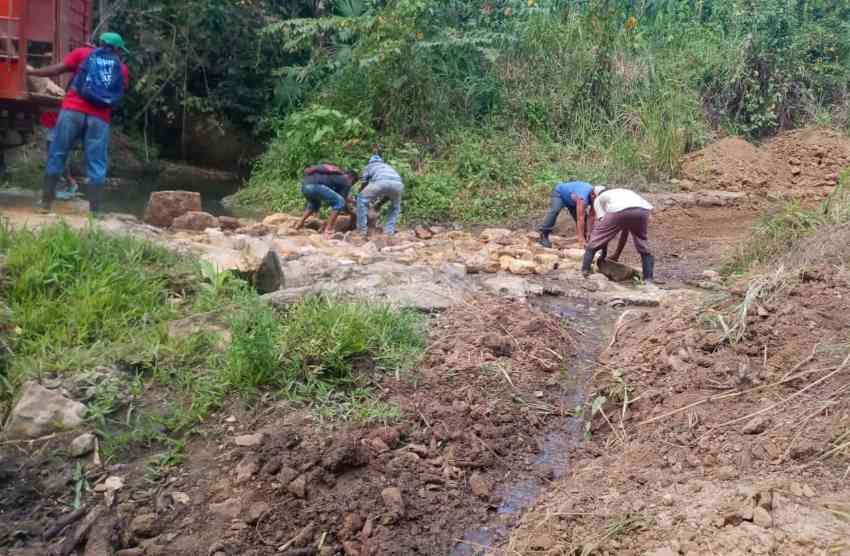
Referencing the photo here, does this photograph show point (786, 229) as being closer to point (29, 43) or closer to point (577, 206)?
point (577, 206)

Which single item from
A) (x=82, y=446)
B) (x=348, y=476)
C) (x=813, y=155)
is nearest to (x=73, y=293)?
(x=82, y=446)

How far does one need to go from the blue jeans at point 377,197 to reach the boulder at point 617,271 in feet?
9.07

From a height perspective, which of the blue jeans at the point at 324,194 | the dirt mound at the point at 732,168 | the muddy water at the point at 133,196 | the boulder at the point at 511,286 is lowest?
the muddy water at the point at 133,196

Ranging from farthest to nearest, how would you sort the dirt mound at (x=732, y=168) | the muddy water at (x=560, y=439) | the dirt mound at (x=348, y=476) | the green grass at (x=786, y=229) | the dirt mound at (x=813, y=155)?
the dirt mound at (x=813, y=155)
the dirt mound at (x=732, y=168)
the green grass at (x=786, y=229)
the muddy water at (x=560, y=439)
the dirt mound at (x=348, y=476)

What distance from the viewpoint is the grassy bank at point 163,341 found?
4160mm

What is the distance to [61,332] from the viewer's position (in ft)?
14.7

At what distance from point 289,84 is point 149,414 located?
1092cm

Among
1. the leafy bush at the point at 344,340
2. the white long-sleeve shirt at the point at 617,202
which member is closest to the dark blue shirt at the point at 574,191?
the white long-sleeve shirt at the point at 617,202

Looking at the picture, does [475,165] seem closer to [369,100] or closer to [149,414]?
[369,100]

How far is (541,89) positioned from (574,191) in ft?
16.8

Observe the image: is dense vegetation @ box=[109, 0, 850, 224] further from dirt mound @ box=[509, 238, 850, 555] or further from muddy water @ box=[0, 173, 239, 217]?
dirt mound @ box=[509, 238, 850, 555]

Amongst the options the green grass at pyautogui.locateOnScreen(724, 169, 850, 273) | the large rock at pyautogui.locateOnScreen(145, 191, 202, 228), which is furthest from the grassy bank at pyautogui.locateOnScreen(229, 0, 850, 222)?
the green grass at pyautogui.locateOnScreen(724, 169, 850, 273)

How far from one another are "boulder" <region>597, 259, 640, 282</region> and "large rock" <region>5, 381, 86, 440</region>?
5.07m

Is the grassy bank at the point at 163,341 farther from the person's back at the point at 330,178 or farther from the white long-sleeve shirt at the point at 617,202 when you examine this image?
the person's back at the point at 330,178
